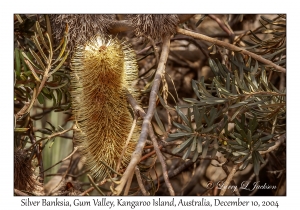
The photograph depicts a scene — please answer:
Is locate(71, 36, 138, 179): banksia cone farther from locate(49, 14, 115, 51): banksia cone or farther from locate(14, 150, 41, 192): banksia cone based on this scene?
locate(14, 150, 41, 192): banksia cone

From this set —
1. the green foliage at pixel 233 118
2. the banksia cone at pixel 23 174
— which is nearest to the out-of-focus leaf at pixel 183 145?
the green foliage at pixel 233 118

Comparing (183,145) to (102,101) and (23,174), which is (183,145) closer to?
(102,101)

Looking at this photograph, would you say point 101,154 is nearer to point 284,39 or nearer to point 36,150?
point 36,150

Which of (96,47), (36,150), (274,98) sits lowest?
(36,150)

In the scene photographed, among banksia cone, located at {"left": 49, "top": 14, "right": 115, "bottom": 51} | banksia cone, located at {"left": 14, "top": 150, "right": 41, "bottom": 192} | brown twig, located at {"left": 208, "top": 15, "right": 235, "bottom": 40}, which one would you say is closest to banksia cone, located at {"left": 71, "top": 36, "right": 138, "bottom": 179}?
banksia cone, located at {"left": 49, "top": 14, "right": 115, "bottom": 51}

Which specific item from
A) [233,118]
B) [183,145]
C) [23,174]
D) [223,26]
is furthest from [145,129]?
[223,26]

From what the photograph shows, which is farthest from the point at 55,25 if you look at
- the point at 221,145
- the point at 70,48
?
the point at 221,145
